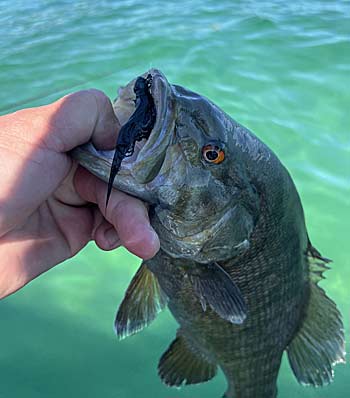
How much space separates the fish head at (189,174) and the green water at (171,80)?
1706 mm

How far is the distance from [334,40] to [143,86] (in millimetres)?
6327

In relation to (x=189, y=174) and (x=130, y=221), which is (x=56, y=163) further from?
(x=189, y=174)

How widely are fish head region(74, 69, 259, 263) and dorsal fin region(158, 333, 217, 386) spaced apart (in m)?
0.71

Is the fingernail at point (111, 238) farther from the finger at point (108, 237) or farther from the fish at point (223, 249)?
the fish at point (223, 249)

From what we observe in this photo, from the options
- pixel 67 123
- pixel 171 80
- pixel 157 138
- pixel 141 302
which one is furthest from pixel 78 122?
pixel 171 80

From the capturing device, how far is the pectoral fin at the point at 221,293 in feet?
6.88

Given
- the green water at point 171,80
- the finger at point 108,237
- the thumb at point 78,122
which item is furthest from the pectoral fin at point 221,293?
the green water at point 171,80

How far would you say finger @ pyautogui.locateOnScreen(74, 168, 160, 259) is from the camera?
179cm

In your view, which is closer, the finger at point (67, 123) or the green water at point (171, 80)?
the finger at point (67, 123)

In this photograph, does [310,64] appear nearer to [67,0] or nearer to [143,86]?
[67,0]

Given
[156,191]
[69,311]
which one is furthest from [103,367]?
[156,191]

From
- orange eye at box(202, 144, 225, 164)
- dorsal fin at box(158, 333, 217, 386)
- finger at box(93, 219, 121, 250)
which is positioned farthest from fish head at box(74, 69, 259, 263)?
dorsal fin at box(158, 333, 217, 386)

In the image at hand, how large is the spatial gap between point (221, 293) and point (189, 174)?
440 mm

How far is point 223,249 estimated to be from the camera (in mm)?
2119
